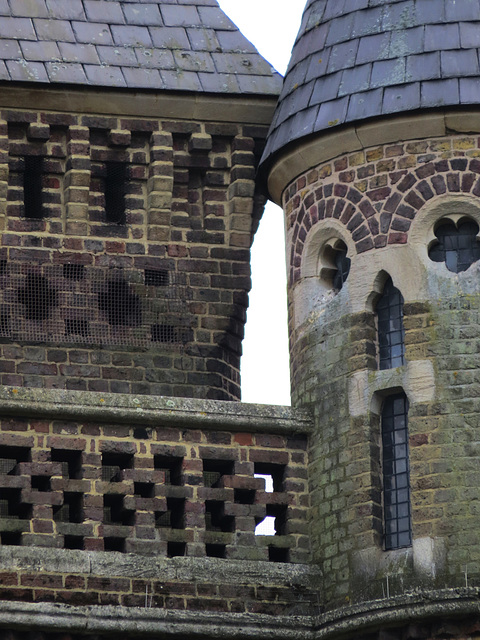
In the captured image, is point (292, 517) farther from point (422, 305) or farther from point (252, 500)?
point (422, 305)

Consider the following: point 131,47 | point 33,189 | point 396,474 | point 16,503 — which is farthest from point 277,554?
point 131,47

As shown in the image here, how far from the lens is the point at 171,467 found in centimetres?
2042

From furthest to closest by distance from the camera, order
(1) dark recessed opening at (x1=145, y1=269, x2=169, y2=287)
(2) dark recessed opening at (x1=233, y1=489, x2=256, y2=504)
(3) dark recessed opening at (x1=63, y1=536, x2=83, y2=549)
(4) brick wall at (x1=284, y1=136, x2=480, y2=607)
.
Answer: (1) dark recessed opening at (x1=145, y1=269, x2=169, y2=287) < (2) dark recessed opening at (x1=233, y1=489, x2=256, y2=504) < (3) dark recessed opening at (x1=63, y1=536, x2=83, y2=549) < (4) brick wall at (x1=284, y1=136, x2=480, y2=607)

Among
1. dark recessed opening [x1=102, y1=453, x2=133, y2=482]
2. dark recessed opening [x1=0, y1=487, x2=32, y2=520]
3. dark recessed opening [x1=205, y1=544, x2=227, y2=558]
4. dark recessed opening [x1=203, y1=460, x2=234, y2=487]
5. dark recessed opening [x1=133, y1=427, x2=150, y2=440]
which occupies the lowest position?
dark recessed opening [x1=205, y1=544, x2=227, y2=558]

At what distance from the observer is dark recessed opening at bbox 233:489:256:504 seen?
20422 millimetres

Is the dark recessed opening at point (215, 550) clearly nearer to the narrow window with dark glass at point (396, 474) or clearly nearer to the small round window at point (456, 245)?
the narrow window with dark glass at point (396, 474)

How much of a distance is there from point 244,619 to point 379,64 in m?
4.58

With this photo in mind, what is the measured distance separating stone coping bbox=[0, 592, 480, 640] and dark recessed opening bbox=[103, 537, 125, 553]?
0.63 metres

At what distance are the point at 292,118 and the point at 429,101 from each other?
1.43 meters

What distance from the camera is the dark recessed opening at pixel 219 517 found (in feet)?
66.6

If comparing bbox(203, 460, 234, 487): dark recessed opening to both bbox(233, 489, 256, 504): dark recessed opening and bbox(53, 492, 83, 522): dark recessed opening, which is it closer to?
bbox(233, 489, 256, 504): dark recessed opening

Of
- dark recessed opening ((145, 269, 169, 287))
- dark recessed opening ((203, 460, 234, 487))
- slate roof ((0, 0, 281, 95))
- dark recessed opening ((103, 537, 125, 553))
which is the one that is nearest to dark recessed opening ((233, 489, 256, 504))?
dark recessed opening ((203, 460, 234, 487))

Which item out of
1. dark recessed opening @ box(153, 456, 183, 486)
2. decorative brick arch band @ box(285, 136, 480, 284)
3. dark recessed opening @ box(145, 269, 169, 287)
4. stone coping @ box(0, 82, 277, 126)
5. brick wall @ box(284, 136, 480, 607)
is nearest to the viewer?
brick wall @ box(284, 136, 480, 607)

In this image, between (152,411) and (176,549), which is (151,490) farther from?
(152,411)
